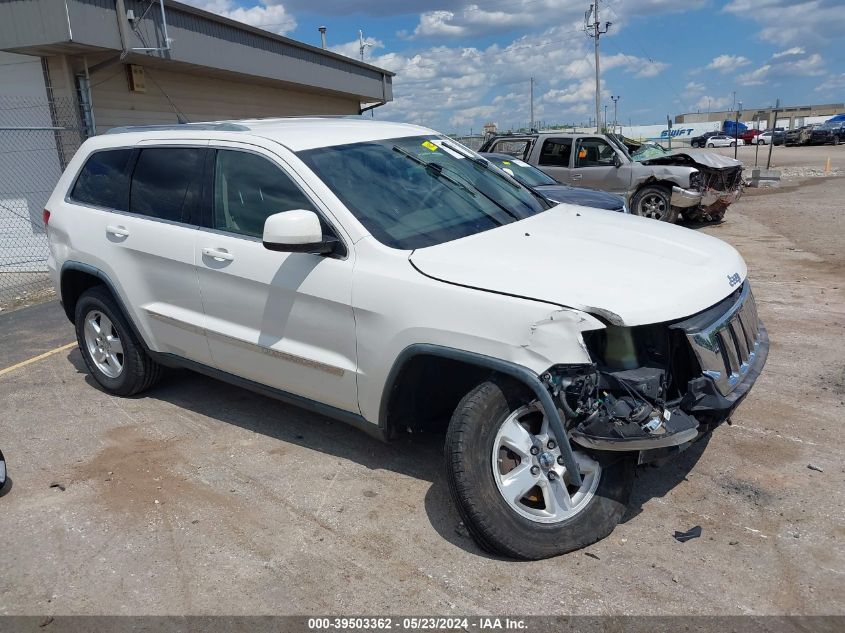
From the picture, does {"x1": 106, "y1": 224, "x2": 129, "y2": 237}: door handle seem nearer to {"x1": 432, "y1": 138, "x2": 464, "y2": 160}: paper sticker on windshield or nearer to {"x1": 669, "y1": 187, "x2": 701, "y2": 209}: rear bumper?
{"x1": 432, "y1": 138, "x2": 464, "y2": 160}: paper sticker on windshield

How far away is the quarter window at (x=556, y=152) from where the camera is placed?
44.8 feet

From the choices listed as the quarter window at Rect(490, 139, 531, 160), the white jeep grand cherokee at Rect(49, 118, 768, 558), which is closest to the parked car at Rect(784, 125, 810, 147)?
the quarter window at Rect(490, 139, 531, 160)

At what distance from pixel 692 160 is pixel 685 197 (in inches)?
43.4

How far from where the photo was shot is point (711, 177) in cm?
1336

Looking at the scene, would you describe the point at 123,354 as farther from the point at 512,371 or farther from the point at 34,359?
the point at 512,371

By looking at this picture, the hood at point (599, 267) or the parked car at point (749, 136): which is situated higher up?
the hood at point (599, 267)

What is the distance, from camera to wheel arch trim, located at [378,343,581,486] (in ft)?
9.76

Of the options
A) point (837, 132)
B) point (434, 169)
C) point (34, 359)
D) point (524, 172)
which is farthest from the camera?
point (837, 132)

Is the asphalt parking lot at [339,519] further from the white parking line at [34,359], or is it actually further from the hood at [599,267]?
the white parking line at [34,359]

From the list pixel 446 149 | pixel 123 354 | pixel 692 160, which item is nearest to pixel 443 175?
pixel 446 149

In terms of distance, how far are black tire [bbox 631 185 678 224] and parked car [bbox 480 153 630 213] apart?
371 cm

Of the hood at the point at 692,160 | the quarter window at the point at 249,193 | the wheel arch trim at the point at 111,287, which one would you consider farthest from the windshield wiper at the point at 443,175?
the hood at the point at 692,160

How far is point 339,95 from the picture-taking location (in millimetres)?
20656

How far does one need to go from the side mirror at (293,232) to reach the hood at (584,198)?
5.35 meters
